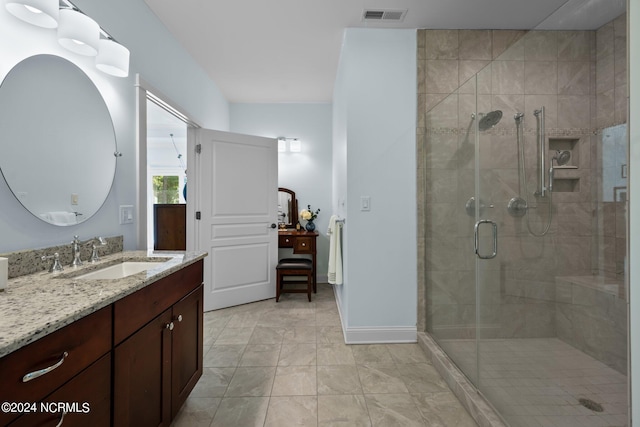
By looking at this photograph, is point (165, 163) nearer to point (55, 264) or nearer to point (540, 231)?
point (55, 264)

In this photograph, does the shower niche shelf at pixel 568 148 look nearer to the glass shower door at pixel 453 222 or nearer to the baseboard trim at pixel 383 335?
the glass shower door at pixel 453 222

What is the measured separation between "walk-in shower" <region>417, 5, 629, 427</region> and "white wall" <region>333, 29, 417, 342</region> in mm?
310

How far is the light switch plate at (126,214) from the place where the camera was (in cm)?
186

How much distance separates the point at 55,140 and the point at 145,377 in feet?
3.85

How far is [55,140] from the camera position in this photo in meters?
1.41

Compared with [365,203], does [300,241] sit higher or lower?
lower

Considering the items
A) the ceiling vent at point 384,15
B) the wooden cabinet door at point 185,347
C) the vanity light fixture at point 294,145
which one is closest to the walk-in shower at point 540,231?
the ceiling vent at point 384,15

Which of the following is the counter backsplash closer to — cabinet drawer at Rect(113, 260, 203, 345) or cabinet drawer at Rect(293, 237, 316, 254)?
cabinet drawer at Rect(113, 260, 203, 345)

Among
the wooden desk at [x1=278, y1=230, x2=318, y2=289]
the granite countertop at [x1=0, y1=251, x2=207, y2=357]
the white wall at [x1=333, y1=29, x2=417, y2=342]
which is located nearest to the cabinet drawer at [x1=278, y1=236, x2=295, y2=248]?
the wooden desk at [x1=278, y1=230, x2=318, y2=289]

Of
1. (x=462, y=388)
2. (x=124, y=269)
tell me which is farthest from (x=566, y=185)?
(x=124, y=269)

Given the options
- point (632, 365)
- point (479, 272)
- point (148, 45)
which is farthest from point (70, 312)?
point (148, 45)

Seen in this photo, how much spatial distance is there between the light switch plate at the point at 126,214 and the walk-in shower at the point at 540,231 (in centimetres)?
217

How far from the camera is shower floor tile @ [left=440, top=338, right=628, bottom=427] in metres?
1.02

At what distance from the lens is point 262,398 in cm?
172
